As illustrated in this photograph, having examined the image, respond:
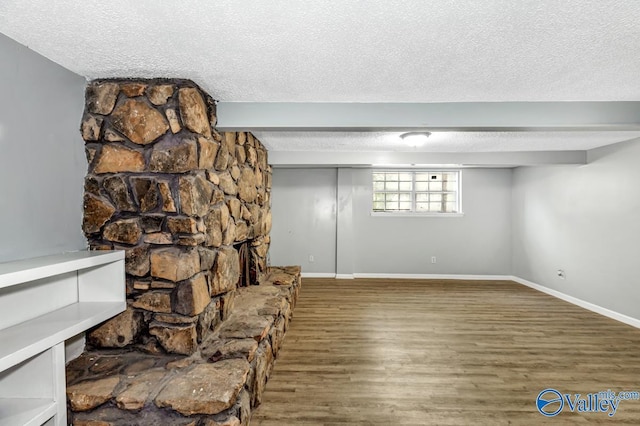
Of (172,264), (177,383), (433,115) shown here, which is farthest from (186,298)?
(433,115)

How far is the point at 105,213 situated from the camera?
1.88 meters

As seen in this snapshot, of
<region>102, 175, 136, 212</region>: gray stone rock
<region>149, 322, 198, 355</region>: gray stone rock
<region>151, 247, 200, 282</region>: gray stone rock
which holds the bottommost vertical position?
<region>149, 322, 198, 355</region>: gray stone rock

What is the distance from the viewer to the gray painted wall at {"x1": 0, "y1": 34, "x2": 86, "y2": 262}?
4.66 feet

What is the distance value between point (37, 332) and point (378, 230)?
4.88m

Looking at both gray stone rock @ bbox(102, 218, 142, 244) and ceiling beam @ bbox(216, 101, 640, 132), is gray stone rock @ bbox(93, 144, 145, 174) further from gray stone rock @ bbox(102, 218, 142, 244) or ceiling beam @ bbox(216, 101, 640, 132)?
ceiling beam @ bbox(216, 101, 640, 132)

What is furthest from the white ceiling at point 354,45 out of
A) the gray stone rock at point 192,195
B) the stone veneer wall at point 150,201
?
the gray stone rock at point 192,195

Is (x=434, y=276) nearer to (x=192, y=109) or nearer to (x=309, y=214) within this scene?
(x=309, y=214)

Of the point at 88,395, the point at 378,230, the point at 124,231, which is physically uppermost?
the point at 124,231

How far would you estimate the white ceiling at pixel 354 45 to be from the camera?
3.89ft

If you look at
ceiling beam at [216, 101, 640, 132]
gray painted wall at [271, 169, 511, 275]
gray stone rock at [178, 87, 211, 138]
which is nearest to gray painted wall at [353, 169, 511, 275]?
gray painted wall at [271, 169, 511, 275]

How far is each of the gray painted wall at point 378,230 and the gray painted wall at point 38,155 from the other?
12.7 feet

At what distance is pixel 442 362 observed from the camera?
2533mm

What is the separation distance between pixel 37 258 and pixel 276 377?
1.72m

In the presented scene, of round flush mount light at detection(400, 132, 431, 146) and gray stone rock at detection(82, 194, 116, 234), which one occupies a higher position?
round flush mount light at detection(400, 132, 431, 146)
